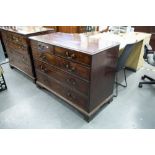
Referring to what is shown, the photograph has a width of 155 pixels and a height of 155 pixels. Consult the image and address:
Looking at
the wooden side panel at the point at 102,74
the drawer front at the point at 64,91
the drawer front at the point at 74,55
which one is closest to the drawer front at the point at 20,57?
the drawer front at the point at 64,91

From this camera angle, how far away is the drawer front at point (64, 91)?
Answer: 178 cm

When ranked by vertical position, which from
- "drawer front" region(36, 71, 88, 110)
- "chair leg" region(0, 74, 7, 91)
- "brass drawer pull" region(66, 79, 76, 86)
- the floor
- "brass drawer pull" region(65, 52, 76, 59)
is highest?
"brass drawer pull" region(65, 52, 76, 59)

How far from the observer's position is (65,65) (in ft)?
5.71

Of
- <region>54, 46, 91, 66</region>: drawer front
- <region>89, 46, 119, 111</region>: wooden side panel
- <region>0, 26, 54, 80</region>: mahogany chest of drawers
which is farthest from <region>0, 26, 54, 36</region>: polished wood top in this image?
<region>89, 46, 119, 111</region>: wooden side panel

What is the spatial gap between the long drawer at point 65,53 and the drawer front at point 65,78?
0.22m

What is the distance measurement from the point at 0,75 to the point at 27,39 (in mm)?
743

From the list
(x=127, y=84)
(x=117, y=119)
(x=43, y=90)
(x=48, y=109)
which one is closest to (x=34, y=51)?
(x=43, y=90)

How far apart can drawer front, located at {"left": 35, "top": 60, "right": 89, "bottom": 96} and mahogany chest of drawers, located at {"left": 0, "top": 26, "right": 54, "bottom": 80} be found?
30 cm

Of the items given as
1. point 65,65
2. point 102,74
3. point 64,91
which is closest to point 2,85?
point 64,91

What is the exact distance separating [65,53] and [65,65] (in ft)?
0.51

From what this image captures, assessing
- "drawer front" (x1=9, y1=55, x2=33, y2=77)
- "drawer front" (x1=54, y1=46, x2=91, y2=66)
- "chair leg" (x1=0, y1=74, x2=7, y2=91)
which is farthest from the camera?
"drawer front" (x1=9, y1=55, x2=33, y2=77)

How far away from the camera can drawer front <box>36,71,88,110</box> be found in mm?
1778

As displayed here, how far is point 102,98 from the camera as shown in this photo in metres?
1.92

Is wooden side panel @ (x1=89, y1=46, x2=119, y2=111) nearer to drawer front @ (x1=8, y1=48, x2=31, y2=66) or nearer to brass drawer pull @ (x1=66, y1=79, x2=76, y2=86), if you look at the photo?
brass drawer pull @ (x1=66, y1=79, x2=76, y2=86)
